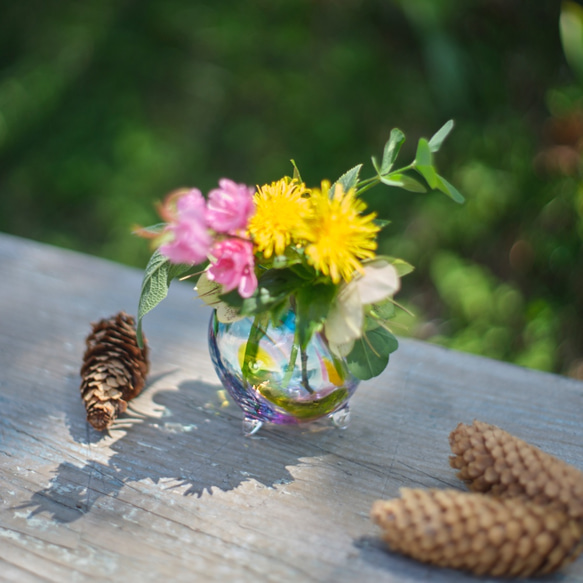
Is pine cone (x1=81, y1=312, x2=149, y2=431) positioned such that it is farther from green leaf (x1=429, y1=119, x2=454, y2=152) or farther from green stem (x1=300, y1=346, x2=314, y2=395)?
green leaf (x1=429, y1=119, x2=454, y2=152)

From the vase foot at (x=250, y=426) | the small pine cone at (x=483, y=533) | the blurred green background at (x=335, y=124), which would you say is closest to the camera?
the small pine cone at (x=483, y=533)

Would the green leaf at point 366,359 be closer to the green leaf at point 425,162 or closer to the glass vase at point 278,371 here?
the glass vase at point 278,371

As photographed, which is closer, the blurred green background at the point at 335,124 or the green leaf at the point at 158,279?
the green leaf at the point at 158,279

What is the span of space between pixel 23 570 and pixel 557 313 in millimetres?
1795

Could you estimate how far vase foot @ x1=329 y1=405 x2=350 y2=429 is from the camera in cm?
84

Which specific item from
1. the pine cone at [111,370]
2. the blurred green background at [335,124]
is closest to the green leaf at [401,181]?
the pine cone at [111,370]

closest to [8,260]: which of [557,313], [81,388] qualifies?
[81,388]

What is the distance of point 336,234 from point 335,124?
2.08 metres

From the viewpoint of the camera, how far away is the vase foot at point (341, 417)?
84 cm

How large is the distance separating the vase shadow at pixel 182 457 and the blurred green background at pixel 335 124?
1.33 meters

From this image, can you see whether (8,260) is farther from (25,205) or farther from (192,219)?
(25,205)

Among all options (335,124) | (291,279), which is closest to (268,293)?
(291,279)

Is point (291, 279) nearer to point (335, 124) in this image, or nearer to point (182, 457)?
point (182, 457)

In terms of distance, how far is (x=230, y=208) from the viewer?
0.62 meters
